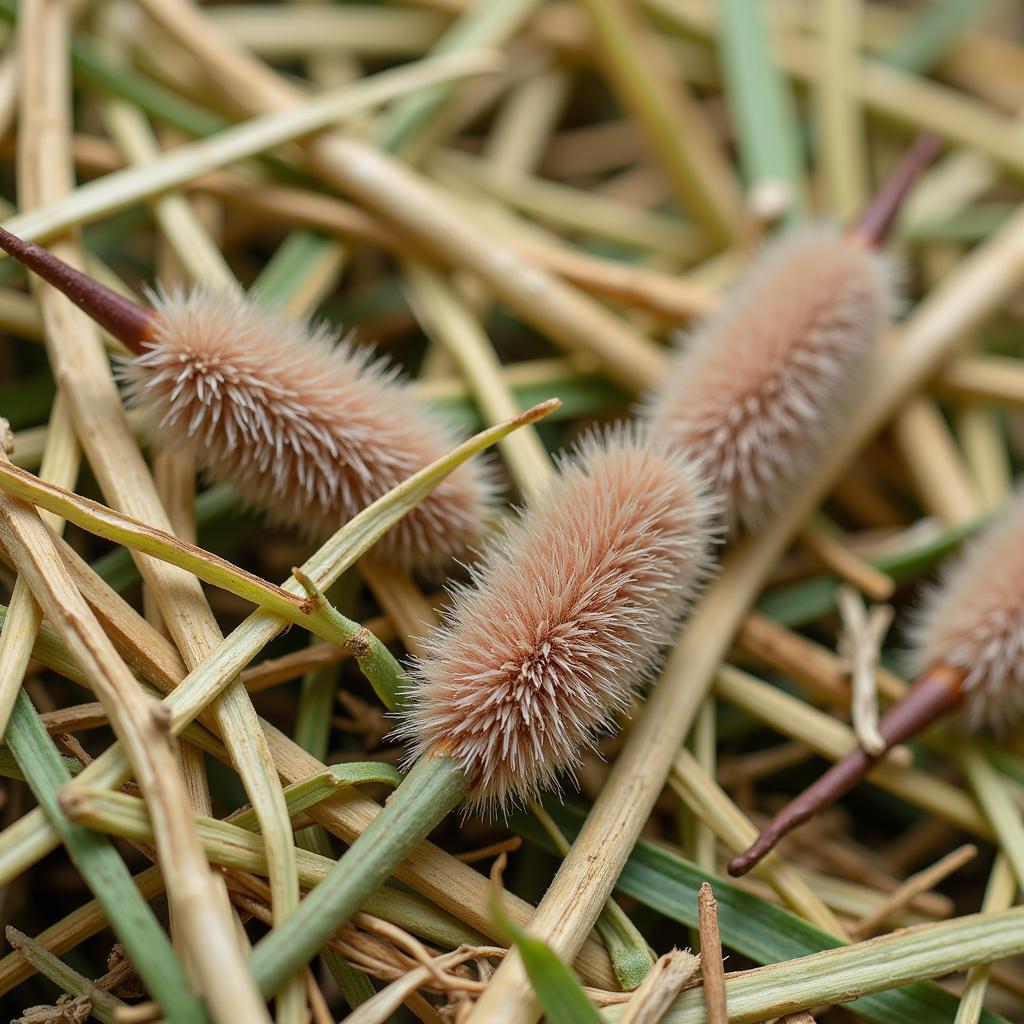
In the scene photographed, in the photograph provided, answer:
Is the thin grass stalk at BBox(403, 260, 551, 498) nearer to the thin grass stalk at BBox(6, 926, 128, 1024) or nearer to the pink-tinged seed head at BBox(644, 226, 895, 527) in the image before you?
the pink-tinged seed head at BBox(644, 226, 895, 527)

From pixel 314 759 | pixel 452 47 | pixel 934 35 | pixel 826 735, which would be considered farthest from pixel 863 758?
pixel 934 35

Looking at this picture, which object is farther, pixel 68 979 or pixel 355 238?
pixel 355 238

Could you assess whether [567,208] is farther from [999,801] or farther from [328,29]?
[999,801]

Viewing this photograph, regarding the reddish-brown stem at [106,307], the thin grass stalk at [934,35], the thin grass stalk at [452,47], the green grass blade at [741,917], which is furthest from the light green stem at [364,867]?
the thin grass stalk at [934,35]

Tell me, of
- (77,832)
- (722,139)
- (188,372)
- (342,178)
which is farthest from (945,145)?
(77,832)

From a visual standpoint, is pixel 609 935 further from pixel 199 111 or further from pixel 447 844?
pixel 199 111

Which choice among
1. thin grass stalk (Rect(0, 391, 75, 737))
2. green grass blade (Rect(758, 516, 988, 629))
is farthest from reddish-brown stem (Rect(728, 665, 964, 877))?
thin grass stalk (Rect(0, 391, 75, 737))
